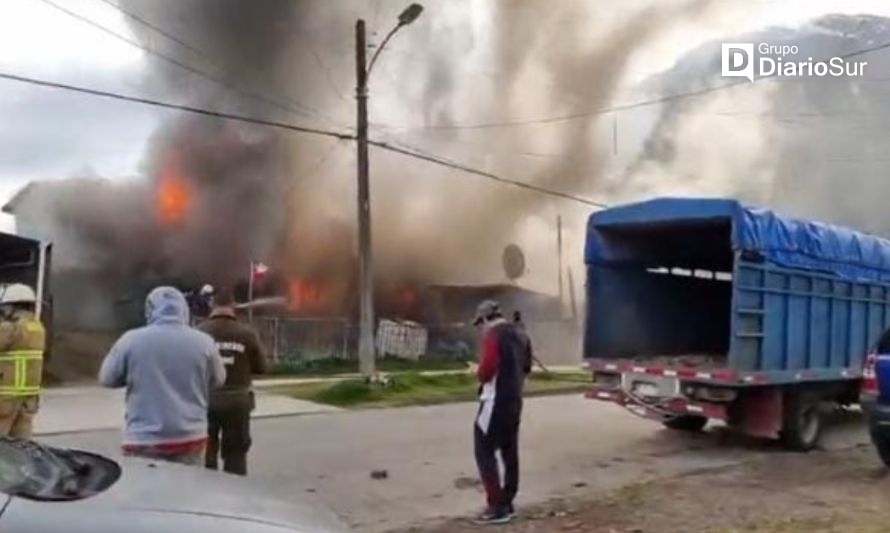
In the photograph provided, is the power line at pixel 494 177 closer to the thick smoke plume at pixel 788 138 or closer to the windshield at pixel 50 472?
the thick smoke plume at pixel 788 138

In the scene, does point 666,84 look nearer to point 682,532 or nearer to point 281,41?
point 281,41

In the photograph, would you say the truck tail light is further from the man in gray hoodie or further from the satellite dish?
the satellite dish

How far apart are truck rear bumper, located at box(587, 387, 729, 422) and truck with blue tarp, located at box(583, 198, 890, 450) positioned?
0.5 inches

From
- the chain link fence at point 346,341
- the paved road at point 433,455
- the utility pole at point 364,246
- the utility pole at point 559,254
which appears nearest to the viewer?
the paved road at point 433,455

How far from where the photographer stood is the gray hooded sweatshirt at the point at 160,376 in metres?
5.07

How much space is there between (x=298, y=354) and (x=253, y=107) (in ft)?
20.6

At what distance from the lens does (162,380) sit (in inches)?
200

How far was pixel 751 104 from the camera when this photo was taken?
36.8m

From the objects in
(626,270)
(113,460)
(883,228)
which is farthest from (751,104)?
(113,460)

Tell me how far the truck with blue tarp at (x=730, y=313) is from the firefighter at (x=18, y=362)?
6183 mm

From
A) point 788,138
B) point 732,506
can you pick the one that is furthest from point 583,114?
point 732,506

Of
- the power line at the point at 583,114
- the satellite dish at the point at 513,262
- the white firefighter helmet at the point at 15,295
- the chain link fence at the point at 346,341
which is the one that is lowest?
the chain link fence at the point at 346,341

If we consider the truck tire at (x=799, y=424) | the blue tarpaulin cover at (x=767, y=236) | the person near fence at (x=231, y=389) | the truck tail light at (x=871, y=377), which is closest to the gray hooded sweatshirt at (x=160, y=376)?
the person near fence at (x=231, y=389)

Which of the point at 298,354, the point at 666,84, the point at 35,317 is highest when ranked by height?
the point at 666,84
